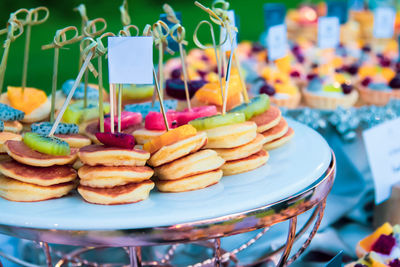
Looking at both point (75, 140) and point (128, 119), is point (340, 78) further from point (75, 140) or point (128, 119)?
point (75, 140)

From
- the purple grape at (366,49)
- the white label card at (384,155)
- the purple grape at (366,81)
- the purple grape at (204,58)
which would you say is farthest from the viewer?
the purple grape at (366,49)

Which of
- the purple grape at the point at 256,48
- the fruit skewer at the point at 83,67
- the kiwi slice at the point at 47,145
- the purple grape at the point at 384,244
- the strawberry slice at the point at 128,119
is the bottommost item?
the purple grape at the point at 384,244

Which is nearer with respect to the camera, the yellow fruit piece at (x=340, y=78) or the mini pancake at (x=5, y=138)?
the mini pancake at (x=5, y=138)

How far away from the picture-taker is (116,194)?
3.20 feet

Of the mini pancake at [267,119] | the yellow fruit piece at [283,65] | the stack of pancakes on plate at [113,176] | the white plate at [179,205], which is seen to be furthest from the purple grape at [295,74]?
the stack of pancakes on plate at [113,176]

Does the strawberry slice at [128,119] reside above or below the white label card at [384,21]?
above

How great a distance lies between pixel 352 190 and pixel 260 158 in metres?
1.02

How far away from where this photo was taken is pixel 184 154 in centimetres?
106

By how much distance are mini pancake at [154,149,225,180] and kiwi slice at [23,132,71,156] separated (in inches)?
7.7

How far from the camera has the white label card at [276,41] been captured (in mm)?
2230

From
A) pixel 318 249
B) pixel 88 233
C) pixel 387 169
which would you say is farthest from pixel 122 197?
pixel 387 169

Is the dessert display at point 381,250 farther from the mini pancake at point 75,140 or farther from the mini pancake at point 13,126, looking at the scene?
the mini pancake at point 13,126

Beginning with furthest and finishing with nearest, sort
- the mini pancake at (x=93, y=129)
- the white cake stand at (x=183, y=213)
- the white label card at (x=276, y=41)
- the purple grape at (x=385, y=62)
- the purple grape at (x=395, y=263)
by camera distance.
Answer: the purple grape at (x=385, y=62) → the white label card at (x=276, y=41) → the purple grape at (x=395, y=263) → the mini pancake at (x=93, y=129) → the white cake stand at (x=183, y=213)

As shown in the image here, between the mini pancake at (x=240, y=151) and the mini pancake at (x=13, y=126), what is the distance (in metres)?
0.51
